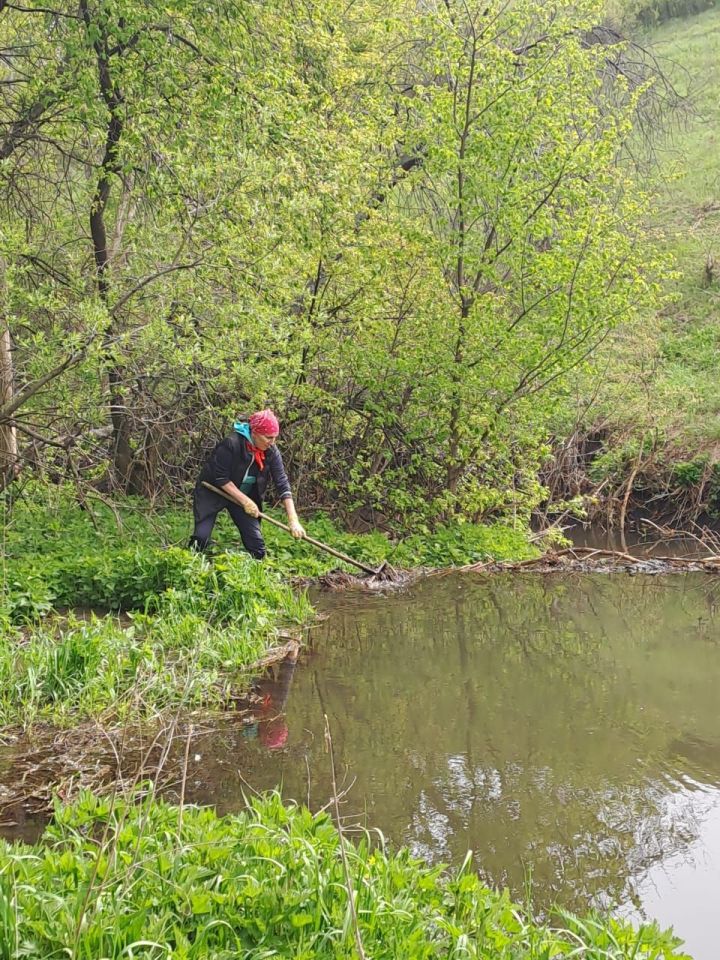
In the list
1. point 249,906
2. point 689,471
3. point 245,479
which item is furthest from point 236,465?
point 689,471

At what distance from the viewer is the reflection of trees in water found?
445cm

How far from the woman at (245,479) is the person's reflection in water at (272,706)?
1.65 m

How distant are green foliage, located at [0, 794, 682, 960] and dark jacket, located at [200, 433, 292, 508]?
5.00 meters

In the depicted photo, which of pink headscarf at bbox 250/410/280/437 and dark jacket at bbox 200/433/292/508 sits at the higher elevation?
pink headscarf at bbox 250/410/280/437

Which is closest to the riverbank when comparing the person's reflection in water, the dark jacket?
the person's reflection in water

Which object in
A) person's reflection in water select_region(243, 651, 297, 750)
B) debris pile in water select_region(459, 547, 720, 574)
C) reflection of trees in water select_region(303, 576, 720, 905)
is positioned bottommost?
debris pile in water select_region(459, 547, 720, 574)

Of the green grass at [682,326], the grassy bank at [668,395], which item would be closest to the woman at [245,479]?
the green grass at [682,326]

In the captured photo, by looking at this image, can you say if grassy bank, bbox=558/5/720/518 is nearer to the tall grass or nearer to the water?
the water

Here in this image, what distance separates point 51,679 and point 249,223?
464 cm

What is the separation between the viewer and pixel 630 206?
10.3m

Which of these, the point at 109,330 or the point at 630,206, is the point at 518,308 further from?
the point at 109,330

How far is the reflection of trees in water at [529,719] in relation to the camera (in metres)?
4.45

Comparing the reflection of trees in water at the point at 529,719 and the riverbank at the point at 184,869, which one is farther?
the reflection of trees in water at the point at 529,719

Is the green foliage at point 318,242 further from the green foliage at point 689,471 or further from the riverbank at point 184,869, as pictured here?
the green foliage at point 689,471
